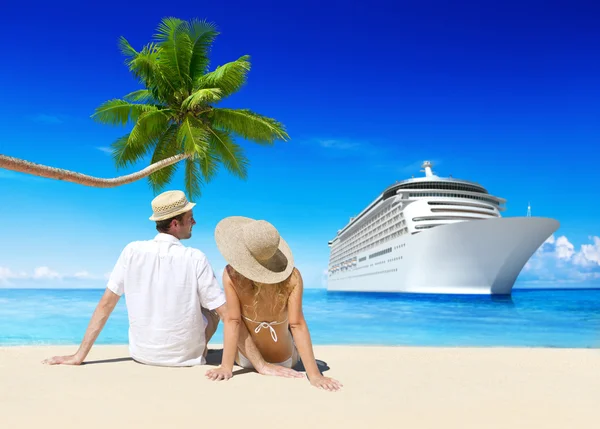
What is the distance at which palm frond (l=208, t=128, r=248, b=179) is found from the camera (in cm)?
1307

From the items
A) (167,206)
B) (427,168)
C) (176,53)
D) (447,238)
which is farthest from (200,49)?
(427,168)

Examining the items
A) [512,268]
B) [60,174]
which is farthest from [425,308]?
[60,174]

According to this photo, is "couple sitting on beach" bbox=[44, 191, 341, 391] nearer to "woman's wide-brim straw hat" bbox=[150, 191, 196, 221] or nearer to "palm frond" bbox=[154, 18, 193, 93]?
"woman's wide-brim straw hat" bbox=[150, 191, 196, 221]

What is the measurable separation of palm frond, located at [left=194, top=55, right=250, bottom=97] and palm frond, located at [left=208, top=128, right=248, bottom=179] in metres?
1.35

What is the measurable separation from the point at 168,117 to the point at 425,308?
19.1 metres

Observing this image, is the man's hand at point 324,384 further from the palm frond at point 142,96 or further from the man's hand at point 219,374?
the palm frond at point 142,96

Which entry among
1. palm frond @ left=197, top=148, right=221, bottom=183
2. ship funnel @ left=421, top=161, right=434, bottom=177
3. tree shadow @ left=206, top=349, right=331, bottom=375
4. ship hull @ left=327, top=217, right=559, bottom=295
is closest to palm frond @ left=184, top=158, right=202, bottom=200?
palm frond @ left=197, top=148, right=221, bottom=183

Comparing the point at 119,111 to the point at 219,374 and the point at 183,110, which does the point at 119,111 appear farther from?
the point at 219,374

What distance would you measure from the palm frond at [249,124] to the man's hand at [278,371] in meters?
9.44

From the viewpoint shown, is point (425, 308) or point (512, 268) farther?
point (512, 268)

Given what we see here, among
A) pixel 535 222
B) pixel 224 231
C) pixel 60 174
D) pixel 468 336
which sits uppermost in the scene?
pixel 535 222

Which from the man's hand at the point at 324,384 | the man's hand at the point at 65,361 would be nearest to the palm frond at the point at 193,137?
the man's hand at the point at 65,361

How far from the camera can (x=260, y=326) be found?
3.13 meters

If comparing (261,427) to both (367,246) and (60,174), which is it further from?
(367,246)
